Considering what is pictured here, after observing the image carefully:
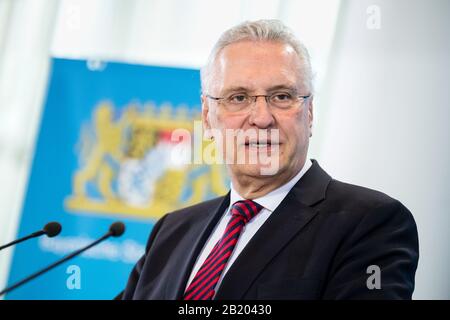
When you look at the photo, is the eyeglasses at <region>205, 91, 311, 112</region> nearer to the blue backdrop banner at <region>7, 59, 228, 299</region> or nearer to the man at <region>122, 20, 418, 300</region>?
the man at <region>122, 20, 418, 300</region>

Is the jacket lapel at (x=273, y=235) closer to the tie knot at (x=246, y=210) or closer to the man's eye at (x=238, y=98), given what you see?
the tie knot at (x=246, y=210)

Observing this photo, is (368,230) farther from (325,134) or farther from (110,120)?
(110,120)

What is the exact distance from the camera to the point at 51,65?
2914 mm

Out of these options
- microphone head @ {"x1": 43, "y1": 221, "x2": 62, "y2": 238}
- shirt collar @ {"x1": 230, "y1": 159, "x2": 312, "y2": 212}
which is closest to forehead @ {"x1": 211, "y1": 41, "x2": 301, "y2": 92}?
shirt collar @ {"x1": 230, "y1": 159, "x2": 312, "y2": 212}

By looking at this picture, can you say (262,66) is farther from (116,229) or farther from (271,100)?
(116,229)

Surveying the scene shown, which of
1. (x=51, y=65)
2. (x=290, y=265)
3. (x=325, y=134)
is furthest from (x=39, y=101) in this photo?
(x=290, y=265)

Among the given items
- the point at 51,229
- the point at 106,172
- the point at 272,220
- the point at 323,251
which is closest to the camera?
the point at 323,251

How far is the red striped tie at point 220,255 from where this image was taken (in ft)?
4.70

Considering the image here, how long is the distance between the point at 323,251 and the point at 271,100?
503 millimetres

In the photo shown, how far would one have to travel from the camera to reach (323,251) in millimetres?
1345

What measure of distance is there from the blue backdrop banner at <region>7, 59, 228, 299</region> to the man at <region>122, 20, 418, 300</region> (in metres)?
0.80

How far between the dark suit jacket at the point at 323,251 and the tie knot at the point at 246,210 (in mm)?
103

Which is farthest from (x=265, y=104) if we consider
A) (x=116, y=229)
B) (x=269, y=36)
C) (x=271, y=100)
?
(x=116, y=229)
